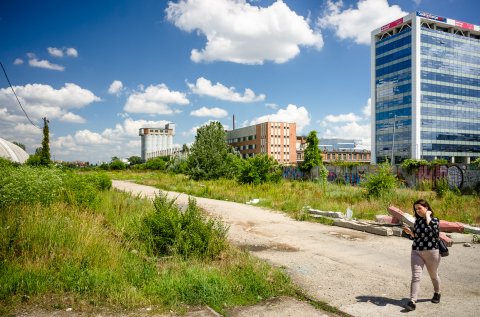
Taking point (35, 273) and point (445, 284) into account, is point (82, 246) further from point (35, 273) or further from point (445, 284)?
point (445, 284)

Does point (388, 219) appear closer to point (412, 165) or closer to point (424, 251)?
point (424, 251)

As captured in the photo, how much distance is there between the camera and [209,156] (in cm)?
3234

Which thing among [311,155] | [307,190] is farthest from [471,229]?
[311,155]

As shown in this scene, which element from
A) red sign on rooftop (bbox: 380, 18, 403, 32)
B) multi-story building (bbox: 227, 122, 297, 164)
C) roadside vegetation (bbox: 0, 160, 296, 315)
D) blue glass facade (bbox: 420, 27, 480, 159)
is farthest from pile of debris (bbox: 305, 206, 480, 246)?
multi-story building (bbox: 227, 122, 297, 164)

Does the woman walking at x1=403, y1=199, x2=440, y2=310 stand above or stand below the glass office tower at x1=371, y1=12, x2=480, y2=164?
below

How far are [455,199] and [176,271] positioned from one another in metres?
13.9

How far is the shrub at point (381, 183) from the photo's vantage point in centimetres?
1473

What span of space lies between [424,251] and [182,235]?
397 cm

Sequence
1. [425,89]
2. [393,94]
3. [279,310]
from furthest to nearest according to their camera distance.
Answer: [393,94]
[425,89]
[279,310]

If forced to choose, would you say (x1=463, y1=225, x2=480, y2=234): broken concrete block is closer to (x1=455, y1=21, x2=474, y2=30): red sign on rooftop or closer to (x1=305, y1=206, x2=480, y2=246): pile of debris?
(x1=305, y1=206, x2=480, y2=246): pile of debris

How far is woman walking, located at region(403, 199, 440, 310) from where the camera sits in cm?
417

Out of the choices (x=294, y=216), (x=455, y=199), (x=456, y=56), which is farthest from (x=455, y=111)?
(x=294, y=216)

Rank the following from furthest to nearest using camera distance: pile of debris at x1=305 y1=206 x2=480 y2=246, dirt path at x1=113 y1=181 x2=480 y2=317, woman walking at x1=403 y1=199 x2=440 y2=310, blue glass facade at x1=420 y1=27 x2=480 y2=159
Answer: blue glass facade at x1=420 y1=27 x2=480 y2=159
pile of debris at x1=305 y1=206 x2=480 y2=246
dirt path at x1=113 y1=181 x2=480 y2=317
woman walking at x1=403 y1=199 x2=440 y2=310

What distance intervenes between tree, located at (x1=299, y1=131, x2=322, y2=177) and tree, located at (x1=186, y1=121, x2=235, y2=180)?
33.6ft
